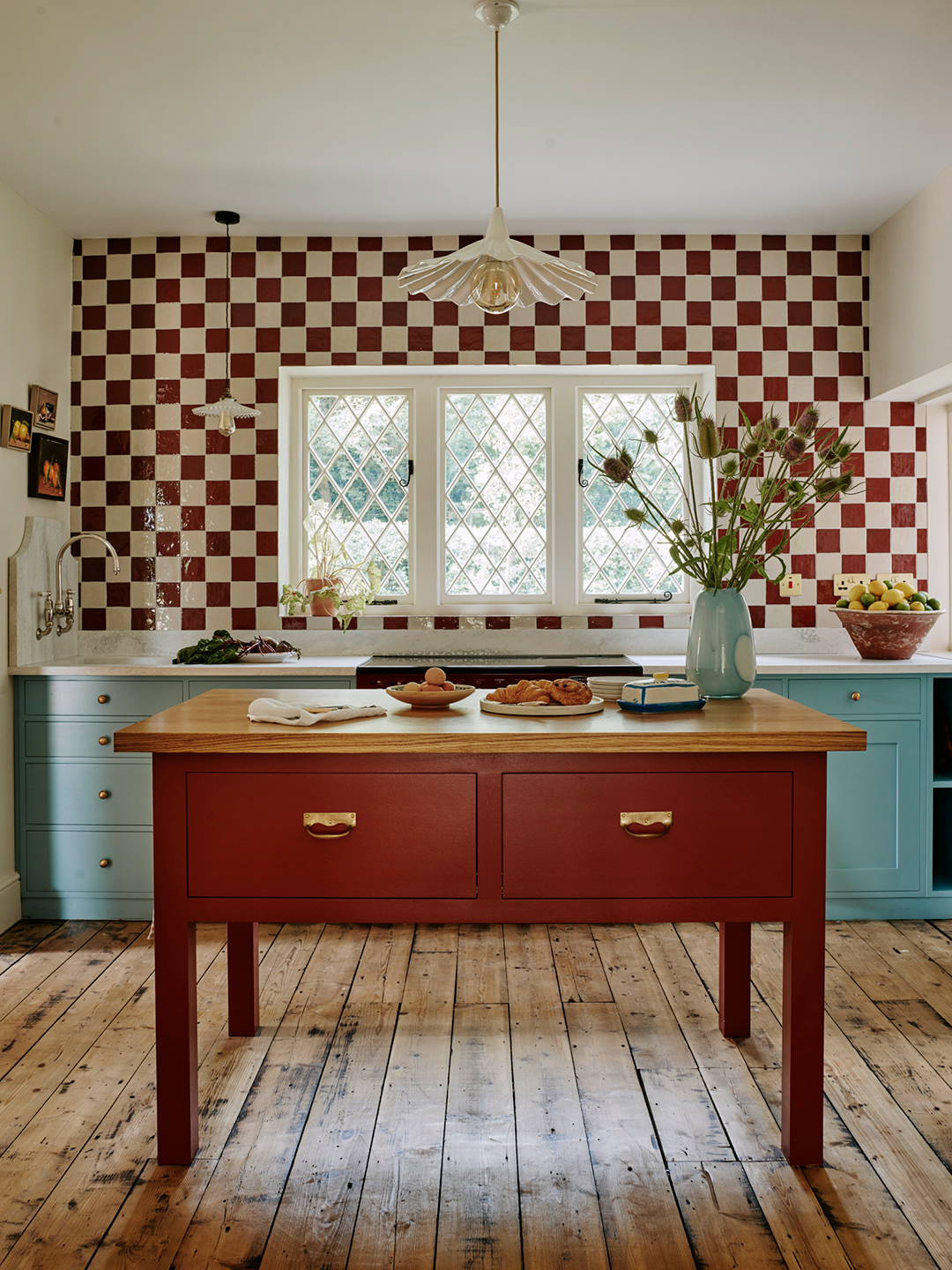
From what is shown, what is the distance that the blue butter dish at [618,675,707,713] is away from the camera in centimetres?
211

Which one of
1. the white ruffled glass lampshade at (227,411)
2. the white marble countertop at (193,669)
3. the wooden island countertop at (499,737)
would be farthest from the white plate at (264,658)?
the wooden island countertop at (499,737)

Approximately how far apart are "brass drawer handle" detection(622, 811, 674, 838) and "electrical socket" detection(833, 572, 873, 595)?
260cm

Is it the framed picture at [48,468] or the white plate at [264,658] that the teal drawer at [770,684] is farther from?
the framed picture at [48,468]

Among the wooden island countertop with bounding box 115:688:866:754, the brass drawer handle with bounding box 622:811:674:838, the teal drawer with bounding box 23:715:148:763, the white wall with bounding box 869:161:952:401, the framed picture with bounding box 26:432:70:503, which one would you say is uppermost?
the white wall with bounding box 869:161:952:401

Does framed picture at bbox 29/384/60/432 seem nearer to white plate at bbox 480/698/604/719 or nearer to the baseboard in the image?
the baseboard

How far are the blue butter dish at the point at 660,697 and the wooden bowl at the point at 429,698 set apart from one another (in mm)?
393

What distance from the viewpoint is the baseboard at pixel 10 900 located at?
346 cm

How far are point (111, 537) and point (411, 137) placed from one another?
2155 mm

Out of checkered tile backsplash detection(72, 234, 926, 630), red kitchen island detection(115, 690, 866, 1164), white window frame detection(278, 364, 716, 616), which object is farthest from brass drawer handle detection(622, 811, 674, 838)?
checkered tile backsplash detection(72, 234, 926, 630)

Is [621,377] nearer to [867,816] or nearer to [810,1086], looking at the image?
[867,816]

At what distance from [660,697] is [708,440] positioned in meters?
0.62

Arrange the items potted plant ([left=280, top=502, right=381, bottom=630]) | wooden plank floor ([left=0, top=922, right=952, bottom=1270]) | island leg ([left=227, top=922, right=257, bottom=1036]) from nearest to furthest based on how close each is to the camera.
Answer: wooden plank floor ([left=0, top=922, right=952, bottom=1270]) → island leg ([left=227, top=922, right=257, bottom=1036]) → potted plant ([left=280, top=502, right=381, bottom=630])

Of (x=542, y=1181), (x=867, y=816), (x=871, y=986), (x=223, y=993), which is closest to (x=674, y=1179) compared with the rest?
(x=542, y=1181)

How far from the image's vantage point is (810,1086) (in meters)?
1.93
